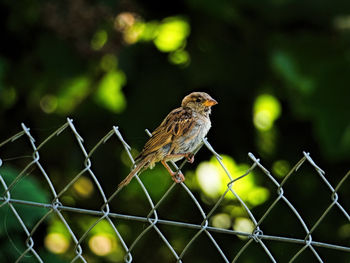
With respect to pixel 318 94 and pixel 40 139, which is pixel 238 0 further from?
pixel 40 139

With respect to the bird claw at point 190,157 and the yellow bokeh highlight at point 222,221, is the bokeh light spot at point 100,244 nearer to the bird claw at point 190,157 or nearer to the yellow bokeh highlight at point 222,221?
the yellow bokeh highlight at point 222,221

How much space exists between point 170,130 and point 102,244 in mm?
2717

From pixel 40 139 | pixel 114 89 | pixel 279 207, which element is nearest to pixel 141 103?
pixel 114 89

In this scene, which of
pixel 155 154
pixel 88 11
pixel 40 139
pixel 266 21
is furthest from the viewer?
pixel 40 139

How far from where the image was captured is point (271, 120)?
5.29 m

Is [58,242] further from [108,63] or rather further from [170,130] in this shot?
[170,130]

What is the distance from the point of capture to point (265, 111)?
17.4 feet

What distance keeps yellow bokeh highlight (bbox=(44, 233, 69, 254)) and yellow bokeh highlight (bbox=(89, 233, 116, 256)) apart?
0.20 metres

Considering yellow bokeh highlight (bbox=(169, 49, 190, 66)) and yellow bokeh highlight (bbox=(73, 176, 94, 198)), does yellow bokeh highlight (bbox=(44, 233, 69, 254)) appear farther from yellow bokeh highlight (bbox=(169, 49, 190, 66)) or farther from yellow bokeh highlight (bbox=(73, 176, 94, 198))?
yellow bokeh highlight (bbox=(169, 49, 190, 66))

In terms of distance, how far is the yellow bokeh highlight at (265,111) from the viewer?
17.1 feet

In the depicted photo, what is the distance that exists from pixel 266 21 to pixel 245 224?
1489 mm

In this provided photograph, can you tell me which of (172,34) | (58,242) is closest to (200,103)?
(172,34)

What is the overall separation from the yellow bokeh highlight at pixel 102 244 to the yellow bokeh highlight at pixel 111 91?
1043 mm

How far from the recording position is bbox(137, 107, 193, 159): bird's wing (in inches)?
121
